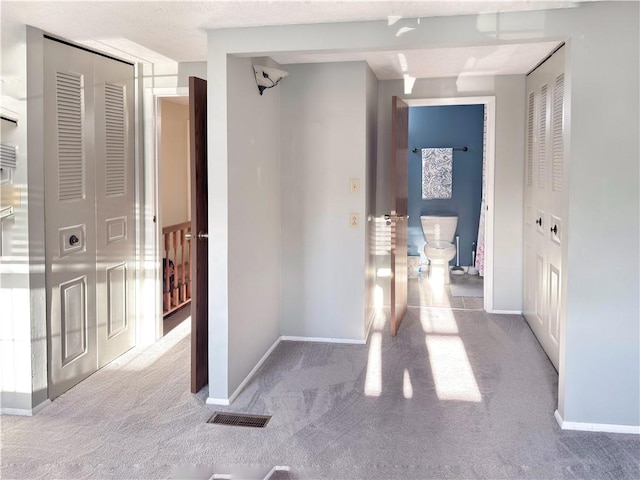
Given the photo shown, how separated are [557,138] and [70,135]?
128 inches

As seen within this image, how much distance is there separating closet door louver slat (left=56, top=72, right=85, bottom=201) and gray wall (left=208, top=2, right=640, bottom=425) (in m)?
1.39

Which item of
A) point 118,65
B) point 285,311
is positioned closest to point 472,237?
point 285,311

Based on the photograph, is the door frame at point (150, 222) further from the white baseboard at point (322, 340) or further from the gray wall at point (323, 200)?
the white baseboard at point (322, 340)

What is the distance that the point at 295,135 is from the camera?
4.70 m

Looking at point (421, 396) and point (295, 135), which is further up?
point (295, 135)

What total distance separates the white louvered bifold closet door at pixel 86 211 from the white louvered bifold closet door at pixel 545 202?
302 cm

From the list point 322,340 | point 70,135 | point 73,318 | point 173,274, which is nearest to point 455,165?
point 322,340

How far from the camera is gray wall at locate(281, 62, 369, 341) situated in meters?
4.61

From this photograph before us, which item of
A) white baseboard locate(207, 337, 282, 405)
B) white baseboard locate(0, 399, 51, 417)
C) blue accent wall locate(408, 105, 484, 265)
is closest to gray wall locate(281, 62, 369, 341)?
white baseboard locate(207, 337, 282, 405)

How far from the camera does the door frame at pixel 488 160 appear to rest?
5469mm

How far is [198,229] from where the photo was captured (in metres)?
3.66

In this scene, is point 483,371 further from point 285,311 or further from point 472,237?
point 472,237

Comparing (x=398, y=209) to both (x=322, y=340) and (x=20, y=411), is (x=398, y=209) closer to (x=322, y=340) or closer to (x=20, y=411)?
(x=322, y=340)

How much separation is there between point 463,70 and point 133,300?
3.34 meters
